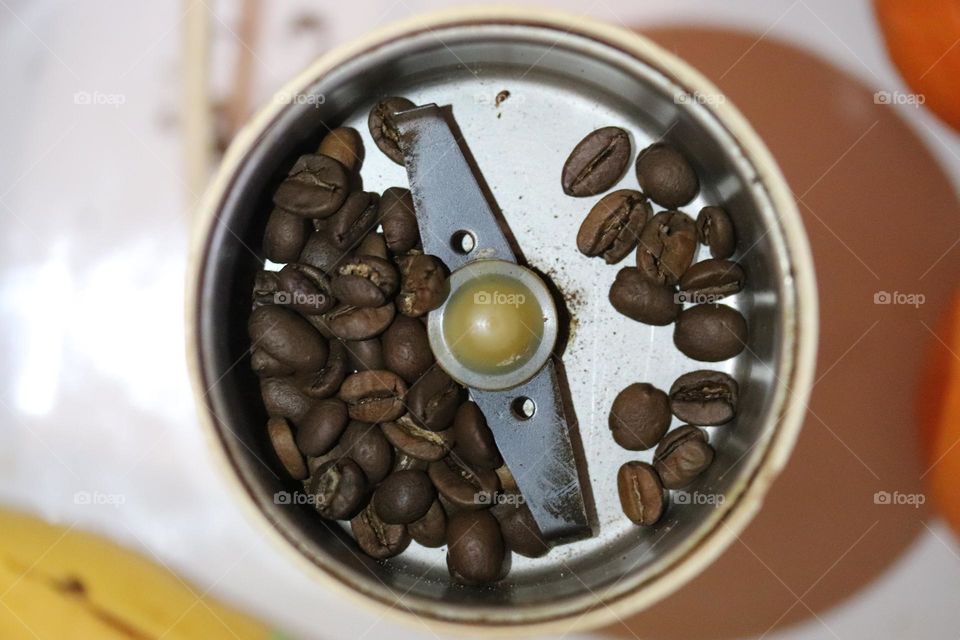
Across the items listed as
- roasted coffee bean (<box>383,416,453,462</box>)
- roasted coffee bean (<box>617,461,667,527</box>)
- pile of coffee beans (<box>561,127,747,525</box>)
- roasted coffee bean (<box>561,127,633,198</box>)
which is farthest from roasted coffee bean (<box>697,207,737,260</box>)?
roasted coffee bean (<box>383,416,453,462</box>)

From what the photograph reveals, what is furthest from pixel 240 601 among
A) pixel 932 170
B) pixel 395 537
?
pixel 932 170

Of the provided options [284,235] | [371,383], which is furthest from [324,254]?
[371,383]

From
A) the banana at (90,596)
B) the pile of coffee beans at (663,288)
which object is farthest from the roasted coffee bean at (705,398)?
the banana at (90,596)

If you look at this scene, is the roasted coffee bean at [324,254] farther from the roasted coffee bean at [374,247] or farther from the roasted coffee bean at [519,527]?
the roasted coffee bean at [519,527]

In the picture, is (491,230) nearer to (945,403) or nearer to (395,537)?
(395,537)

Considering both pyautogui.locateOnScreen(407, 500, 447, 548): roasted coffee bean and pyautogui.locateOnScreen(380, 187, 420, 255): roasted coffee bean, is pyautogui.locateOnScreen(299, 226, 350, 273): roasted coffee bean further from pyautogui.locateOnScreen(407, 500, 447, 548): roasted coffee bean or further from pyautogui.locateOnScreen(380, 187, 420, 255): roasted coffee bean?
pyautogui.locateOnScreen(407, 500, 447, 548): roasted coffee bean

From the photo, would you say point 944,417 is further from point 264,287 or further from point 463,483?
point 264,287
